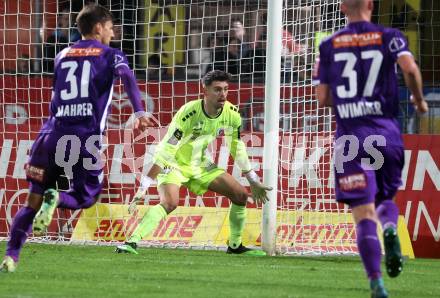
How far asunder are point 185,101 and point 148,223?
8.28ft

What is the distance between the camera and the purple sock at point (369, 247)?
675cm

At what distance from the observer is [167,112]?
45.4 ft

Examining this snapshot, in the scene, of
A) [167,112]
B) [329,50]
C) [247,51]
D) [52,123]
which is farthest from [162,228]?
[329,50]

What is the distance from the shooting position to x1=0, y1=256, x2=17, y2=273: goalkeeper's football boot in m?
8.60

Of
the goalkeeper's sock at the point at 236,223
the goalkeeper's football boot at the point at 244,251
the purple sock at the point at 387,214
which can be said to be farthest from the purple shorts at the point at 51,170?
the goalkeeper's sock at the point at 236,223

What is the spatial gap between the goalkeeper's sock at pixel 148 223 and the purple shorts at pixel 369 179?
4845mm

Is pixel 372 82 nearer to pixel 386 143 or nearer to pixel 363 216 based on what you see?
pixel 386 143

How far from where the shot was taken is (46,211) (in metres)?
8.39

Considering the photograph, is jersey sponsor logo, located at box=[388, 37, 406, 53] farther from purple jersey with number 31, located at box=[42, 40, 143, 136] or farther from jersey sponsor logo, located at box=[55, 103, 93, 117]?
jersey sponsor logo, located at box=[55, 103, 93, 117]

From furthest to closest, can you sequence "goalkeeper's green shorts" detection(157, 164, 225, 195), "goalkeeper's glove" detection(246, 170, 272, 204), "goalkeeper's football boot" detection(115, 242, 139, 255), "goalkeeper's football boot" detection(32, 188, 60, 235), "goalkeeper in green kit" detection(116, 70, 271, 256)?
"goalkeeper's green shorts" detection(157, 164, 225, 195) < "goalkeeper in green kit" detection(116, 70, 271, 256) < "goalkeeper's football boot" detection(115, 242, 139, 255) < "goalkeeper's glove" detection(246, 170, 272, 204) < "goalkeeper's football boot" detection(32, 188, 60, 235)

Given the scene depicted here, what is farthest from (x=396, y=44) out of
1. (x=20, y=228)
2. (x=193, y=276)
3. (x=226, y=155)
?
(x=226, y=155)

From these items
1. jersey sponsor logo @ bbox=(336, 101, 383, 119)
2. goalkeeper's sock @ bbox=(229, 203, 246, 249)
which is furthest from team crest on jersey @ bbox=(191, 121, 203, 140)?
jersey sponsor logo @ bbox=(336, 101, 383, 119)

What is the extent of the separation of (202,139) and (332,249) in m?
1.94

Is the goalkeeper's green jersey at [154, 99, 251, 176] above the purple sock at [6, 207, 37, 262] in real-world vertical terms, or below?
above
